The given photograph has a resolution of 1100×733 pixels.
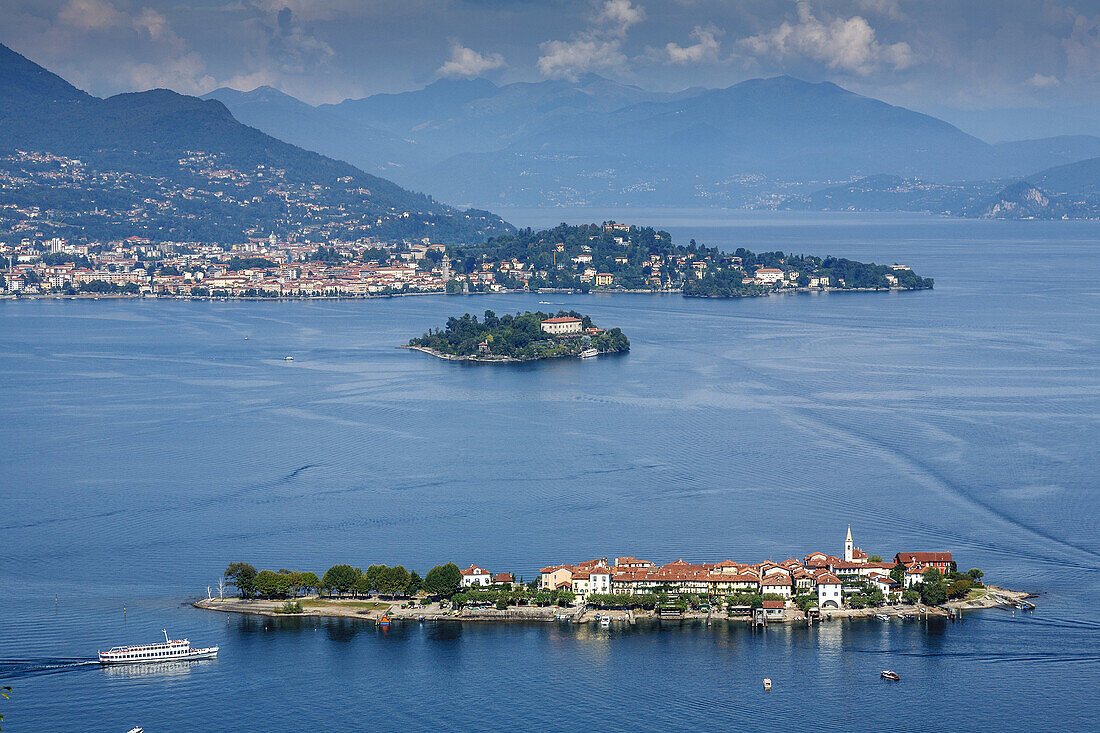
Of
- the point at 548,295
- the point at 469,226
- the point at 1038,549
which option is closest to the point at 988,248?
the point at 469,226

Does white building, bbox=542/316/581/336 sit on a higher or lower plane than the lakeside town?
lower

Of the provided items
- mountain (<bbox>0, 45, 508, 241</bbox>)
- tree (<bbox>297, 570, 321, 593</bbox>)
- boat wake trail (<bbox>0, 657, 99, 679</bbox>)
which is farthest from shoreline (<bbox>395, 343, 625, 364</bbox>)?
mountain (<bbox>0, 45, 508, 241</bbox>)

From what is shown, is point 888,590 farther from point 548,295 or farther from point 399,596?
point 548,295

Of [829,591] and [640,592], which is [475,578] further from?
[829,591]

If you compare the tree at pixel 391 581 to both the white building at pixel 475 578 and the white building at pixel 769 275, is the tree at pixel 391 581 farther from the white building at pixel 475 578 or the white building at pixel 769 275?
the white building at pixel 769 275

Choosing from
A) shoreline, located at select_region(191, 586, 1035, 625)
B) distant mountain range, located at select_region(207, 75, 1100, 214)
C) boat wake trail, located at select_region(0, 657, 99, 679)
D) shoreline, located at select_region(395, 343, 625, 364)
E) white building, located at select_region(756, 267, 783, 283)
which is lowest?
boat wake trail, located at select_region(0, 657, 99, 679)

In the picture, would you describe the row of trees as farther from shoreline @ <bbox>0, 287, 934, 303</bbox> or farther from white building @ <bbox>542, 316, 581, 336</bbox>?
shoreline @ <bbox>0, 287, 934, 303</bbox>

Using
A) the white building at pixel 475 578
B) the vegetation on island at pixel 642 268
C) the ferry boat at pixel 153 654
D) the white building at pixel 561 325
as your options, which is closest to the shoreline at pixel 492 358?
the white building at pixel 561 325
